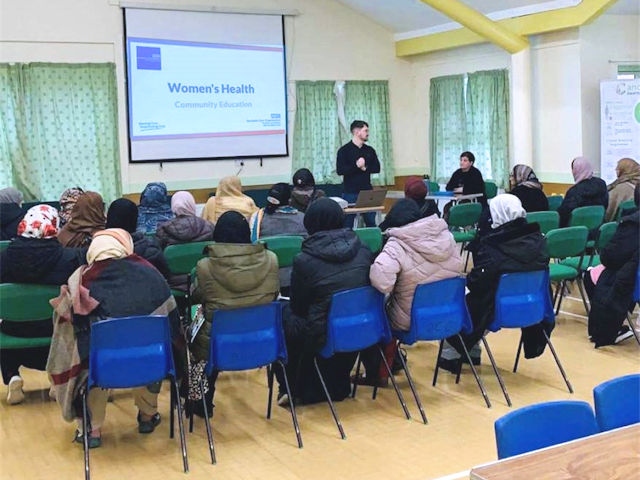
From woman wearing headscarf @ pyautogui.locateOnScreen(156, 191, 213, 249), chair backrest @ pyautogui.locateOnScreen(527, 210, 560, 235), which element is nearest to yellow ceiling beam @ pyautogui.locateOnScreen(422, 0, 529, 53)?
chair backrest @ pyautogui.locateOnScreen(527, 210, 560, 235)

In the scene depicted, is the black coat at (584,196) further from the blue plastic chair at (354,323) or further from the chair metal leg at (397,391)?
the blue plastic chair at (354,323)

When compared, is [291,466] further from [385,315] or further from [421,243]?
[421,243]

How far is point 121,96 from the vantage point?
8922 millimetres

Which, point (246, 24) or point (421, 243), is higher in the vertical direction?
point (246, 24)

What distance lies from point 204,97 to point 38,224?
18.8ft

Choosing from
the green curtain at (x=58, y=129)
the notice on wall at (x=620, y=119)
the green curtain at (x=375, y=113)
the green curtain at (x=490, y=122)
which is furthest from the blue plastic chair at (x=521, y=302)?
the green curtain at (x=375, y=113)

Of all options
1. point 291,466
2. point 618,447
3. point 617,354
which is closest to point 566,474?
point 618,447

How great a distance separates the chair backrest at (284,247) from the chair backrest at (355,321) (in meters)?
1.07

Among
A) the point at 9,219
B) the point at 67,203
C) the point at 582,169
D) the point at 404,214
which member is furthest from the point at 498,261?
the point at 9,219

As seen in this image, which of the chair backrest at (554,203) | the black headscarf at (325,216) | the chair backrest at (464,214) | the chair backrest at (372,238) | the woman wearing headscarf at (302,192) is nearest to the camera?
the black headscarf at (325,216)

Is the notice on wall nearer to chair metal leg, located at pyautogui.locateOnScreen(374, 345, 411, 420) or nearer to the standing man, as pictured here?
the standing man

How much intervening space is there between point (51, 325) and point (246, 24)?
6370 millimetres

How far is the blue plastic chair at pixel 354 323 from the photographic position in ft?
12.8

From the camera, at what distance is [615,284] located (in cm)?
503
